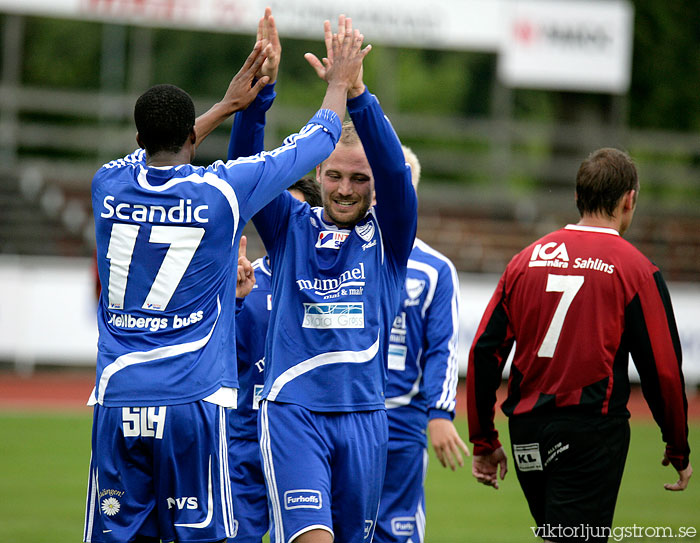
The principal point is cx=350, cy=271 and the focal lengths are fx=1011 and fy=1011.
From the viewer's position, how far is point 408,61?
44.3 metres

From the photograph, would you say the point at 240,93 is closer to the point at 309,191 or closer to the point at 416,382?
the point at 309,191

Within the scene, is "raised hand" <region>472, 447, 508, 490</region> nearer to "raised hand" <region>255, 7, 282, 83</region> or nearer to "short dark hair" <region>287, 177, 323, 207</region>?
"short dark hair" <region>287, 177, 323, 207</region>

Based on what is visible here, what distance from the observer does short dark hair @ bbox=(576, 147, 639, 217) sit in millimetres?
4566

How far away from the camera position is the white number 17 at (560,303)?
4500 millimetres

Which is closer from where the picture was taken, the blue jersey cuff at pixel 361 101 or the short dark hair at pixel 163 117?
the short dark hair at pixel 163 117

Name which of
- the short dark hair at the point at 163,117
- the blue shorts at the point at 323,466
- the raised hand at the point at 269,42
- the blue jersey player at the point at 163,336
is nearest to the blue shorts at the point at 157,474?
the blue jersey player at the point at 163,336

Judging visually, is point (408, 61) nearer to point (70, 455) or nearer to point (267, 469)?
point (70, 455)

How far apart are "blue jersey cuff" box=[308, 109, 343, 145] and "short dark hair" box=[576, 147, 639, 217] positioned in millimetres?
1156

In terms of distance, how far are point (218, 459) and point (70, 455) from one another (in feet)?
24.8

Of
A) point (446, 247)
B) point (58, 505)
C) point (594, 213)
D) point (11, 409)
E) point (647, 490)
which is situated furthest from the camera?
point (446, 247)

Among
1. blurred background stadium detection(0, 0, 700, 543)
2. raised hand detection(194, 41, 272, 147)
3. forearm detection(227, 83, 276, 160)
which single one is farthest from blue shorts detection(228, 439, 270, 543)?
blurred background stadium detection(0, 0, 700, 543)

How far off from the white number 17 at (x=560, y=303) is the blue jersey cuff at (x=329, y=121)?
118 centimetres

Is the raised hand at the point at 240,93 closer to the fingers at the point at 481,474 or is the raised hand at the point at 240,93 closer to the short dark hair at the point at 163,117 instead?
the short dark hair at the point at 163,117

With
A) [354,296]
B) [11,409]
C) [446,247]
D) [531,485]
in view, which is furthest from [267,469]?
[446,247]
